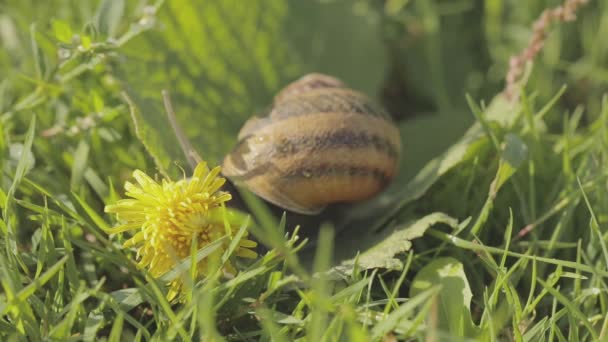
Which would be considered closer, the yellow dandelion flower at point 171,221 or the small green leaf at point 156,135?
the yellow dandelion flower at point 171,221

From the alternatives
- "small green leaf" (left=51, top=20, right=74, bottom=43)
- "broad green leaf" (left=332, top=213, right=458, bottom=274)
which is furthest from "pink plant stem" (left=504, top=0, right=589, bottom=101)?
"small green leaf" (left=51, top=20, right=74, bottom=43)

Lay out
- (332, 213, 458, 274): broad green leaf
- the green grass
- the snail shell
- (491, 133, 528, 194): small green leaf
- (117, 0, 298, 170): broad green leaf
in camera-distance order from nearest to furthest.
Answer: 1. the green grass
2. (332, 213, 458, 274): broad green leaf
3. (491, 133, 528, 194): small green leaf
4. the snail shell
5. (117, 0, 298, 170): broad green leaf

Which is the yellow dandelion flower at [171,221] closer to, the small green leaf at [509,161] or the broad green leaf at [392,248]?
the broad green leaf at [392,248]

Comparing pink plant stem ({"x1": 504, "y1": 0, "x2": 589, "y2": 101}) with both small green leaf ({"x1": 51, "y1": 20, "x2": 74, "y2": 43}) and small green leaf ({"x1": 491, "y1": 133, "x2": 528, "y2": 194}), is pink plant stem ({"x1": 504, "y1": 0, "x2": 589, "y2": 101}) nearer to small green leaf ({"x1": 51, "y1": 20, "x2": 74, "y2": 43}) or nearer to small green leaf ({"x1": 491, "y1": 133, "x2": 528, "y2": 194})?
small green leaf ({"x1": 491, "y1": 133, "x2": 528, "y2": 194})

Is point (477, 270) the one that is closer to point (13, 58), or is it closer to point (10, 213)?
point (10, 213)

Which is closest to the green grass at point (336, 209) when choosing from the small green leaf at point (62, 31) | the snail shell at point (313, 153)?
the small green leaf at point (62, 31)

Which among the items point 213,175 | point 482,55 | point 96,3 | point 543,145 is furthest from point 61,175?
point 482,55

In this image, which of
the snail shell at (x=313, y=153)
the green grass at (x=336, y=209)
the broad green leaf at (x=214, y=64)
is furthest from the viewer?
the broad green leaf at (x=214, y=64)
